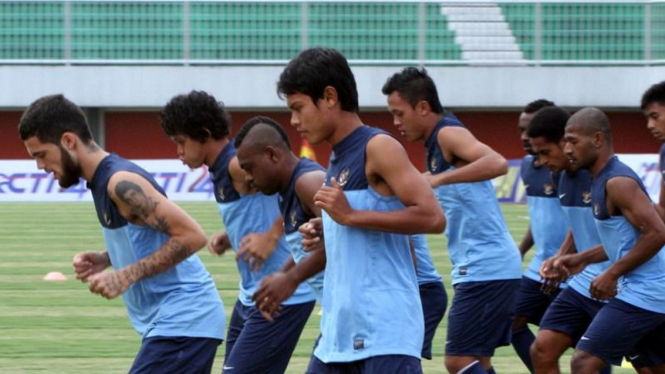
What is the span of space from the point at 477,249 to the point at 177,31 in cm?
2797

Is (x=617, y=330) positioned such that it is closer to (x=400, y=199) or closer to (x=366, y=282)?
(x=366, y=282)

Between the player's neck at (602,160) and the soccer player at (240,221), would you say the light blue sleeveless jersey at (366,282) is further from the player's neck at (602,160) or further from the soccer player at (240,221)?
the player's neck at (602,160)

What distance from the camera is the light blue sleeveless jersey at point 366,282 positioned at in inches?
186

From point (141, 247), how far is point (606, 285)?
8.04ft

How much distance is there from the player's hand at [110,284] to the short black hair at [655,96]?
3.64 meters

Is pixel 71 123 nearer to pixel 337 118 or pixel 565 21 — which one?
pixel 337 118

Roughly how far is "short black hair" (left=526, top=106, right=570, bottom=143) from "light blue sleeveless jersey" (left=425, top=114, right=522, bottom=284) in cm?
46

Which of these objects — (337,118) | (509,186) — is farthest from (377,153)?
(509,186)

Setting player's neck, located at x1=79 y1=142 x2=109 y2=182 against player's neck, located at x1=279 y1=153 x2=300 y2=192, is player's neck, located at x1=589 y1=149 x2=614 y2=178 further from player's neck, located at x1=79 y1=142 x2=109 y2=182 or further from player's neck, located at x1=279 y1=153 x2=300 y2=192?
player's neck, located at x1=79 y1=142 x2=109 y2=182

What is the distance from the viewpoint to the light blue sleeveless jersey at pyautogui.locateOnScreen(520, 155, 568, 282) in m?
8.41

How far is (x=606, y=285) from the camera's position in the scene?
6562mm

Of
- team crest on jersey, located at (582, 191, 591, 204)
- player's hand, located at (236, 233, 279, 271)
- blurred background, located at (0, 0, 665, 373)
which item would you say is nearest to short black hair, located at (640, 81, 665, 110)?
team crest on jersey, located at (582, 191, 591, 204)

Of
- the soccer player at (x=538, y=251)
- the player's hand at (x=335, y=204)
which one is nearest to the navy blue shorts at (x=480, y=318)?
the soccer player at (x=538, y=251)

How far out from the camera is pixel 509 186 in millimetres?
27141
